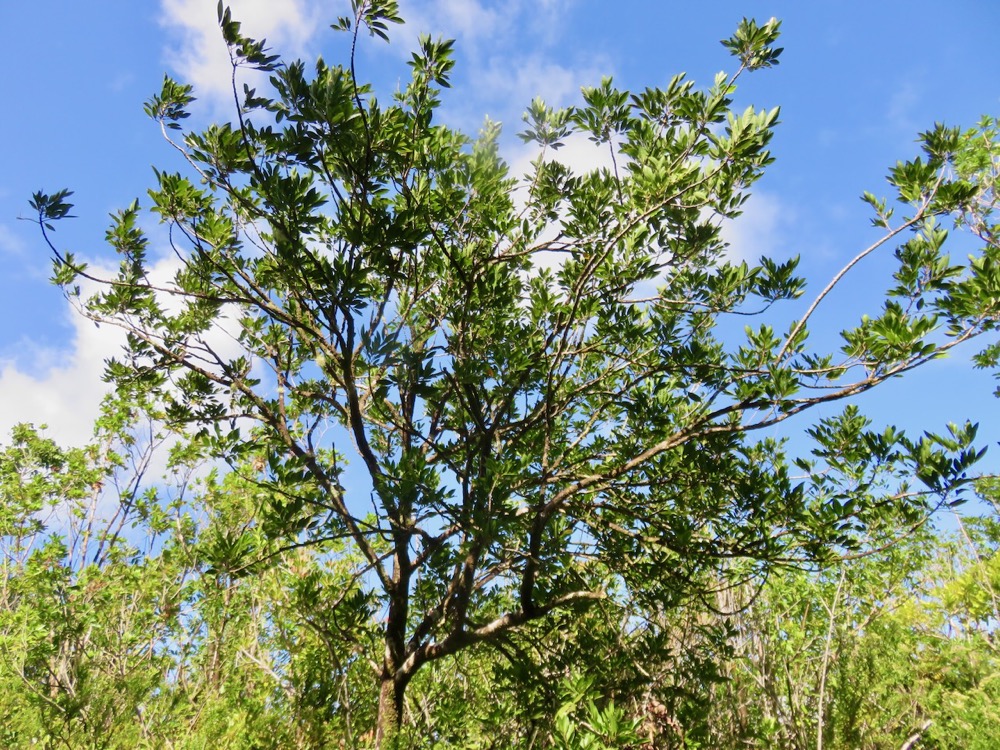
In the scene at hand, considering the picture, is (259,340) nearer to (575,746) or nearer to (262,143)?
(262,143)

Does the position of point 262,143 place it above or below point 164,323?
above

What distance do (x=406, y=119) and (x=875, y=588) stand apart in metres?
7.44

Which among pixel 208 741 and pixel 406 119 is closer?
pixel 406 119

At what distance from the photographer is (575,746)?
10.8 ft

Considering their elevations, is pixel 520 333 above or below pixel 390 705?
above

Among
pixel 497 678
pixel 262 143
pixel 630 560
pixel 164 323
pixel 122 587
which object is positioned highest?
pixel 262 143

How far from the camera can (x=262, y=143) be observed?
3.71 m

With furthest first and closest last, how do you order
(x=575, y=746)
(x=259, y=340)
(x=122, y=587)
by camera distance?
(x=122, y=587), (x=259, y=340), (x=575, y=746)

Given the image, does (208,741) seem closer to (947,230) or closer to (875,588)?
(947,230)

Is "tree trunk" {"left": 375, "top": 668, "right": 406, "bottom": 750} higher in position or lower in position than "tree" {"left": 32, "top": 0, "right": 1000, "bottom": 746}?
lower

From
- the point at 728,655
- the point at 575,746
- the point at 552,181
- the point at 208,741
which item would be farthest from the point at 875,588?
the point at 208,741

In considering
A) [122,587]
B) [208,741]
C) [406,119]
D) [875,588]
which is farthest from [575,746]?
[122,587]

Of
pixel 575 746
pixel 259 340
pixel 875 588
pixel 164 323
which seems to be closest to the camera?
pixel 575 746

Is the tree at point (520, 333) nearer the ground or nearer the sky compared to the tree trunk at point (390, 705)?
nearer the sky
